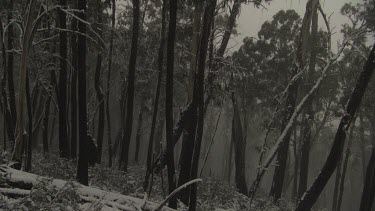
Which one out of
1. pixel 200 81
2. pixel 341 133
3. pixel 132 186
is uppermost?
pixel 200 81

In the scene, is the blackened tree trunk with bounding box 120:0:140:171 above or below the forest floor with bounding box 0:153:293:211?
above

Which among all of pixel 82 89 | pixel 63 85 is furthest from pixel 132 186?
pixel 82 89

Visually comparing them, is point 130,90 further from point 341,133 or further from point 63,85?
point 341,133

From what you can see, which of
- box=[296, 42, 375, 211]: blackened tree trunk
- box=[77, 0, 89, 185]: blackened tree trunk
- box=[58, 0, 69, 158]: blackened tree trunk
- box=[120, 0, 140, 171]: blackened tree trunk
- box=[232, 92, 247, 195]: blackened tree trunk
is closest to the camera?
box=[77, 0, 89, 185]: blackened tree trunk

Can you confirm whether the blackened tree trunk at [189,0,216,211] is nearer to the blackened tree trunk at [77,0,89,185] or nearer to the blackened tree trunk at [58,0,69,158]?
the blackened tree trunk at [77,0,89,185]

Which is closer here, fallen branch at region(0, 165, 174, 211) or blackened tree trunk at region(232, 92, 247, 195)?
fallen branch at region(0, 165, 174, 211)

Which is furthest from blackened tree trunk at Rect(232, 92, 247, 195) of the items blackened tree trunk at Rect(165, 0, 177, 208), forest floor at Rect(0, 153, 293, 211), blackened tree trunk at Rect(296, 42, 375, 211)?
blackened tree trunk at Rect(165, 0, 177, 208)

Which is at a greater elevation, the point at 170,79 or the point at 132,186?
the point at 170,79

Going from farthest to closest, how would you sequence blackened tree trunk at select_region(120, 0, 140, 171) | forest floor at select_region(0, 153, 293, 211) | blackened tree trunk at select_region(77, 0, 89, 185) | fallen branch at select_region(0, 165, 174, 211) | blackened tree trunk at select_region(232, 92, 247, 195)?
1. blackened tree trunk at select_region(232, 92, 247, 195)
2. blackened tree trunk at select_region(120, 0, 140, 171)
3. forest floor at select_region(0, 153, 293, 211)
4. blackened tree trunk at select_region(77, 0, 89, 185)
5. fallen branch at select_region(0, 165, 174, 211)

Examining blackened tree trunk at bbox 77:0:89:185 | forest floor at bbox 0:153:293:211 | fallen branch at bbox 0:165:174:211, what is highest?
blackened tree trunk at bbox 77:0:89:185

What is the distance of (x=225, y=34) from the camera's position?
16.4 metres

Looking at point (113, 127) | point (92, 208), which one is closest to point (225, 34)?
point (92, 208)

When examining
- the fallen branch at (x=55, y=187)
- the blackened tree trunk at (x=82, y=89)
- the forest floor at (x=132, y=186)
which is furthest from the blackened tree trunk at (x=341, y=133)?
the blackened tree trunk at (x=82, y=89)

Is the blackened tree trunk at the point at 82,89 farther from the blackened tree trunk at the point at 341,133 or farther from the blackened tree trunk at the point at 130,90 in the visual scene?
the blackened tree trunk at the point at 130,90
